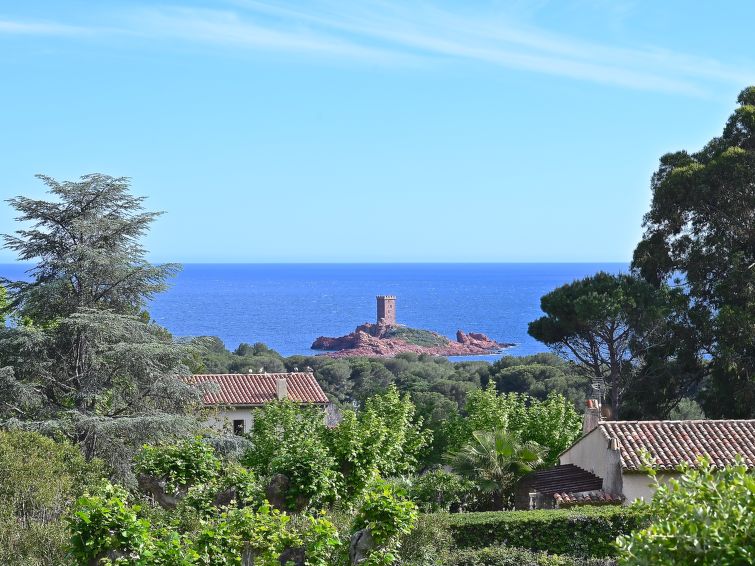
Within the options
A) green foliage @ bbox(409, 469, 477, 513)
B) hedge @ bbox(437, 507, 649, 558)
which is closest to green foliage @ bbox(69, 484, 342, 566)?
hedge @ bbox(437, 507, 649, 558)

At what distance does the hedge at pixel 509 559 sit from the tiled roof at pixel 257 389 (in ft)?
78.9

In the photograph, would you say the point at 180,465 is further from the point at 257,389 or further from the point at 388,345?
the point at 388,345

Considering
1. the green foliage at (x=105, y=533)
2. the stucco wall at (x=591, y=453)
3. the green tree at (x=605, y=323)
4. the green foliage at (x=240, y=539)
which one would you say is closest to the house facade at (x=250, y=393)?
the green tree at (x=605, y=323)

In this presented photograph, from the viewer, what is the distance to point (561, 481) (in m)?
20.7

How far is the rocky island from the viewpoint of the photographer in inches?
4680

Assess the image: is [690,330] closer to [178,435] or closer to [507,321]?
[178,435]

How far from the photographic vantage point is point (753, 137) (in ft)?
102

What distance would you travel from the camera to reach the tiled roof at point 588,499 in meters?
18.8

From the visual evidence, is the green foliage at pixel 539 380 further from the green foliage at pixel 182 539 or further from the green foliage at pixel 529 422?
the green foliage at pixel 182 539

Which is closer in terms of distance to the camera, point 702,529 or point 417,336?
point 702,529

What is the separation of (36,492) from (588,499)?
10438 mm

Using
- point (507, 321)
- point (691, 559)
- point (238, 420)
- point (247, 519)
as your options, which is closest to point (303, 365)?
point (238, 420)


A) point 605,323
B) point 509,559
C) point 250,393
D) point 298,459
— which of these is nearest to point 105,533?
point 298,459

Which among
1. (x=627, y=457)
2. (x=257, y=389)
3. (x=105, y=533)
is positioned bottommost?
(x=257, y=389)
